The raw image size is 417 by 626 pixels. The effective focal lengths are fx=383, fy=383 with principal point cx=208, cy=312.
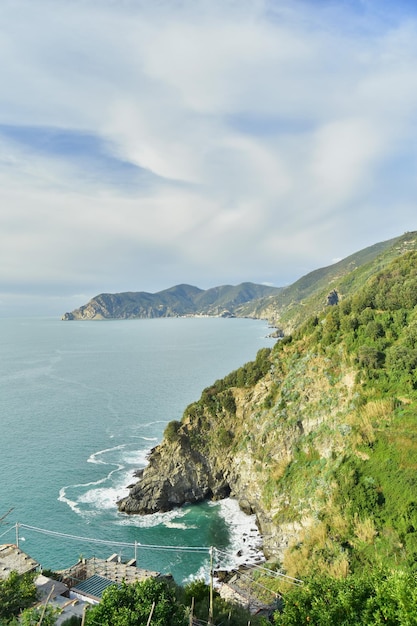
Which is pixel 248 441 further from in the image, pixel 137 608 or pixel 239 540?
pixel 137 608

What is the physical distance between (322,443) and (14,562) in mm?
30729

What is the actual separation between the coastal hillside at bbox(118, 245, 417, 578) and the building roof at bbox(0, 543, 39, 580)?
17000 mm

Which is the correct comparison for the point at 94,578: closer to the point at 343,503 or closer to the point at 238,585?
the point at 238,585

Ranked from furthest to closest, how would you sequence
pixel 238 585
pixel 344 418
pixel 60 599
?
→ pixel 344 418
pixel 238 585
pixel 60 599

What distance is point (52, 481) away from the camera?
5272 centimetres

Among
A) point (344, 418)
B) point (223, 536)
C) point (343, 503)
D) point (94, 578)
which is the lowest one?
point (223, 536)

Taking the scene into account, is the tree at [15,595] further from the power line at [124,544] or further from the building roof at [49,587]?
the power line at [124,544]

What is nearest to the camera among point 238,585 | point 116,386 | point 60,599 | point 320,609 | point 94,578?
point 320,609

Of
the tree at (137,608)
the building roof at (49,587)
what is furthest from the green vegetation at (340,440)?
the building roof at (49,587)

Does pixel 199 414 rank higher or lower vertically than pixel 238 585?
higher

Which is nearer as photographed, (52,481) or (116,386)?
(52,481)

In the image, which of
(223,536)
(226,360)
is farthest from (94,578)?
(226,360)

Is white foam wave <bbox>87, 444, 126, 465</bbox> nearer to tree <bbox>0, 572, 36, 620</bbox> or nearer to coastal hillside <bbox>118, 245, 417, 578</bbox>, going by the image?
coastal hillside <bbox>118, 245, 417, 578</bbox>

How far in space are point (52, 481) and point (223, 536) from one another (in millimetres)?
25681
